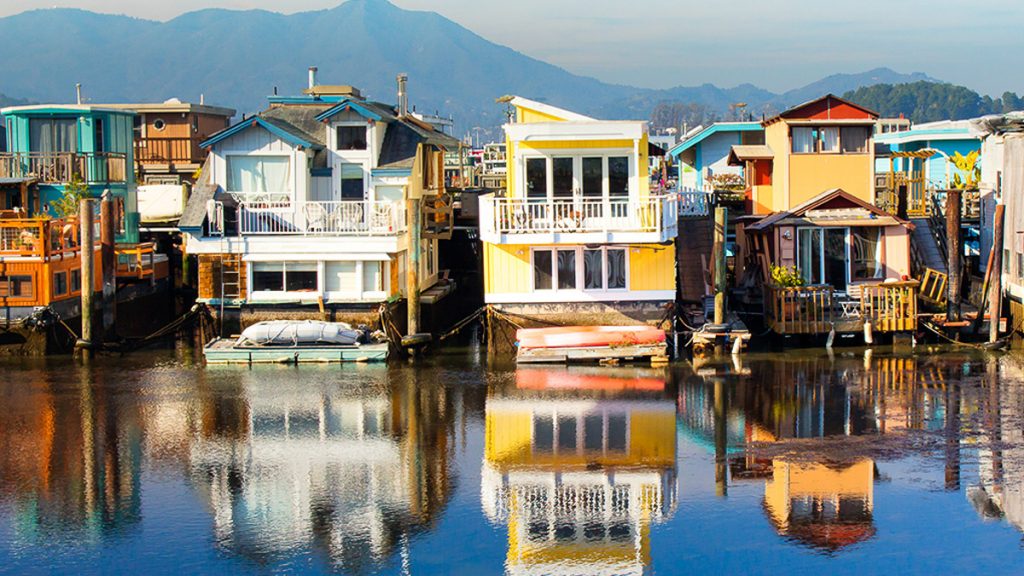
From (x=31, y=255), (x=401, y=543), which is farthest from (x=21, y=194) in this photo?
(x=401, y=543)

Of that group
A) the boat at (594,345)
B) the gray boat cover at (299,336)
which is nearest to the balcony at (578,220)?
the boat at (594,345)

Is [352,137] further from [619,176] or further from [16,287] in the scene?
[16,287]

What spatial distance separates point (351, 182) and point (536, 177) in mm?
7104

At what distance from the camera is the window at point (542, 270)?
36.8 metres

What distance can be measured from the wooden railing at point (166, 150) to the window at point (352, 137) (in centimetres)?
2114

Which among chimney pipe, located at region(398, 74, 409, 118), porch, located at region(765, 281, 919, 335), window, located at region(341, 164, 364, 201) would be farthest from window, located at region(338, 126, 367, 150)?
porch, located at region(765, 281, 919, 335)

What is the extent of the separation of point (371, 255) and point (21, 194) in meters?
15.4

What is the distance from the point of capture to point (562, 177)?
37281 mm

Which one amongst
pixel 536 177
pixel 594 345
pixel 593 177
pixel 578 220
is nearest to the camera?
pixel 594 345

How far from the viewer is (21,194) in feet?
150

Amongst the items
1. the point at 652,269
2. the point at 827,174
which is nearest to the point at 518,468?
the point at 652,269

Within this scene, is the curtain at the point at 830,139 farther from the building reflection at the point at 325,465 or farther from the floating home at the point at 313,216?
the building reflection at the point at 325,465

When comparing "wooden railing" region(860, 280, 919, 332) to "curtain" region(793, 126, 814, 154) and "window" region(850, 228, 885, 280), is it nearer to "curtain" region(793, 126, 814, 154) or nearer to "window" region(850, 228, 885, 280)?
"window" region(850, 228, 885, 280)

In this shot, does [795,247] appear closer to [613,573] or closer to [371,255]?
[371,255]
